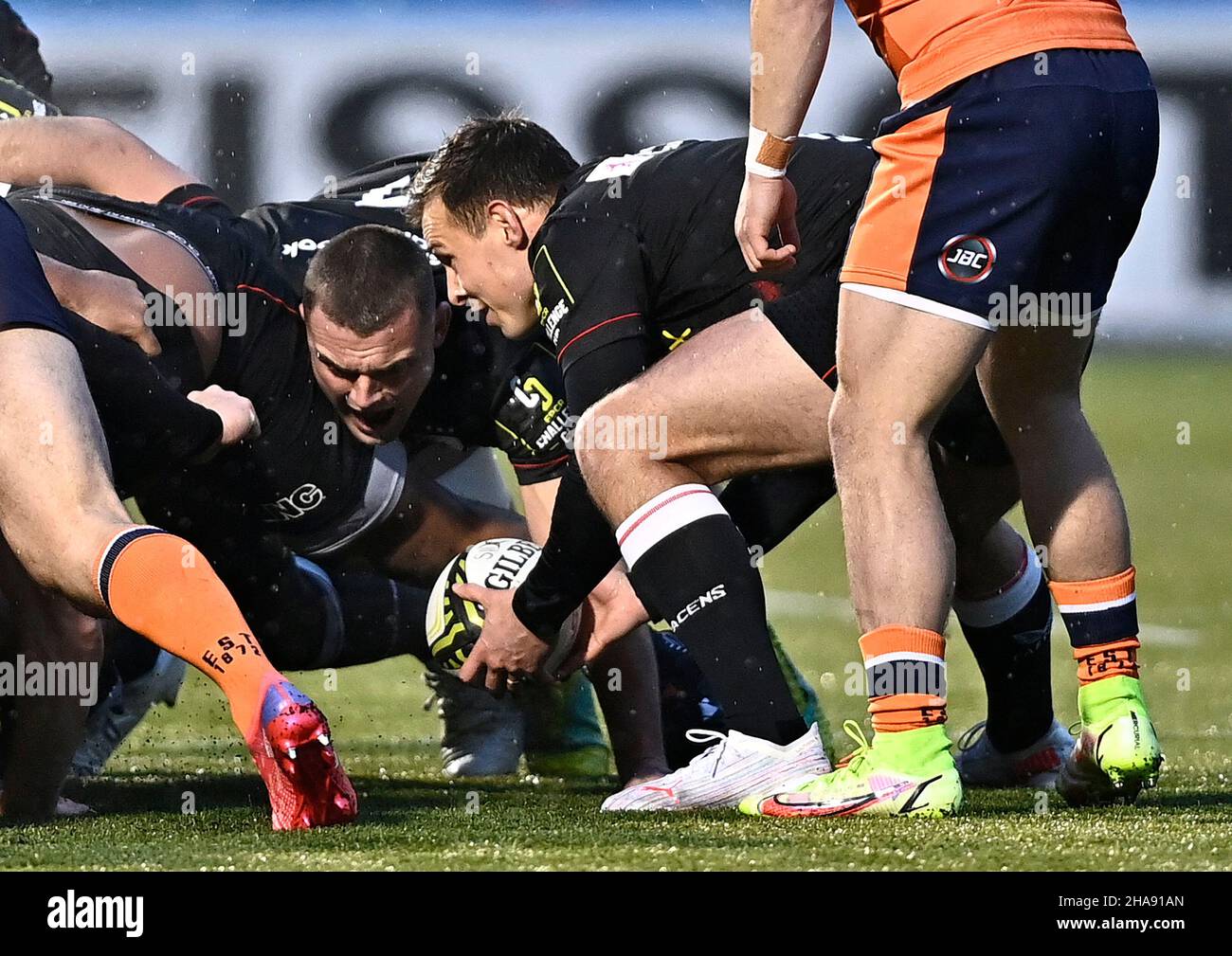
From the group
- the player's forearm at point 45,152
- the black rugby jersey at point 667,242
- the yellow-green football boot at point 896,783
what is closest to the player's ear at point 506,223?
the black rugby jersey at point 667,242

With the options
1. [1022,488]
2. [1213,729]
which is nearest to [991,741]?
[1022,488]

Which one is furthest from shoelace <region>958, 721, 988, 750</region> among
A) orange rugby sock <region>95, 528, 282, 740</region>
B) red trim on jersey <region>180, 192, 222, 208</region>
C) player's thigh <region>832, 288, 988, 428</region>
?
red trim on jersey <region>180, 192, 222, 208</region>

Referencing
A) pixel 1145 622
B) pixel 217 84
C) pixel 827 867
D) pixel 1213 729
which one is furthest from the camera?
pixel 217 84

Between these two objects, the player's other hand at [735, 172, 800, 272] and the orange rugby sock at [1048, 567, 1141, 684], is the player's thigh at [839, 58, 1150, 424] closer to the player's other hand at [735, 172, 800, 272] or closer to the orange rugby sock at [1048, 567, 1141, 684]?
the player's other hand at [735, 172, 800, 272]

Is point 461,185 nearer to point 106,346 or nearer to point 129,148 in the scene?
point 106,346

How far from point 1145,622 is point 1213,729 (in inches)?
76.6

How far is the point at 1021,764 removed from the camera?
12.1ft

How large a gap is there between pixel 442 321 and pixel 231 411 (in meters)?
0.65

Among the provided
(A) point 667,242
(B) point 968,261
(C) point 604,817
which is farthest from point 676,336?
(C) point 604,817

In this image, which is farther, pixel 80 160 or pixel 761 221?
pixel 80 160

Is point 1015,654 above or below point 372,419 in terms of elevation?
below

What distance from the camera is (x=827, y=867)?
2381 millimetres

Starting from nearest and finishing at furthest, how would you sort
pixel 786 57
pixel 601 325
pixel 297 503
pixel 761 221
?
pixel 786 57 < pixel 761 221 < pixel 601 325 < pixel 297 503

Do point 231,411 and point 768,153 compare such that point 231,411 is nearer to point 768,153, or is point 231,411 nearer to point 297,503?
point 297,503
